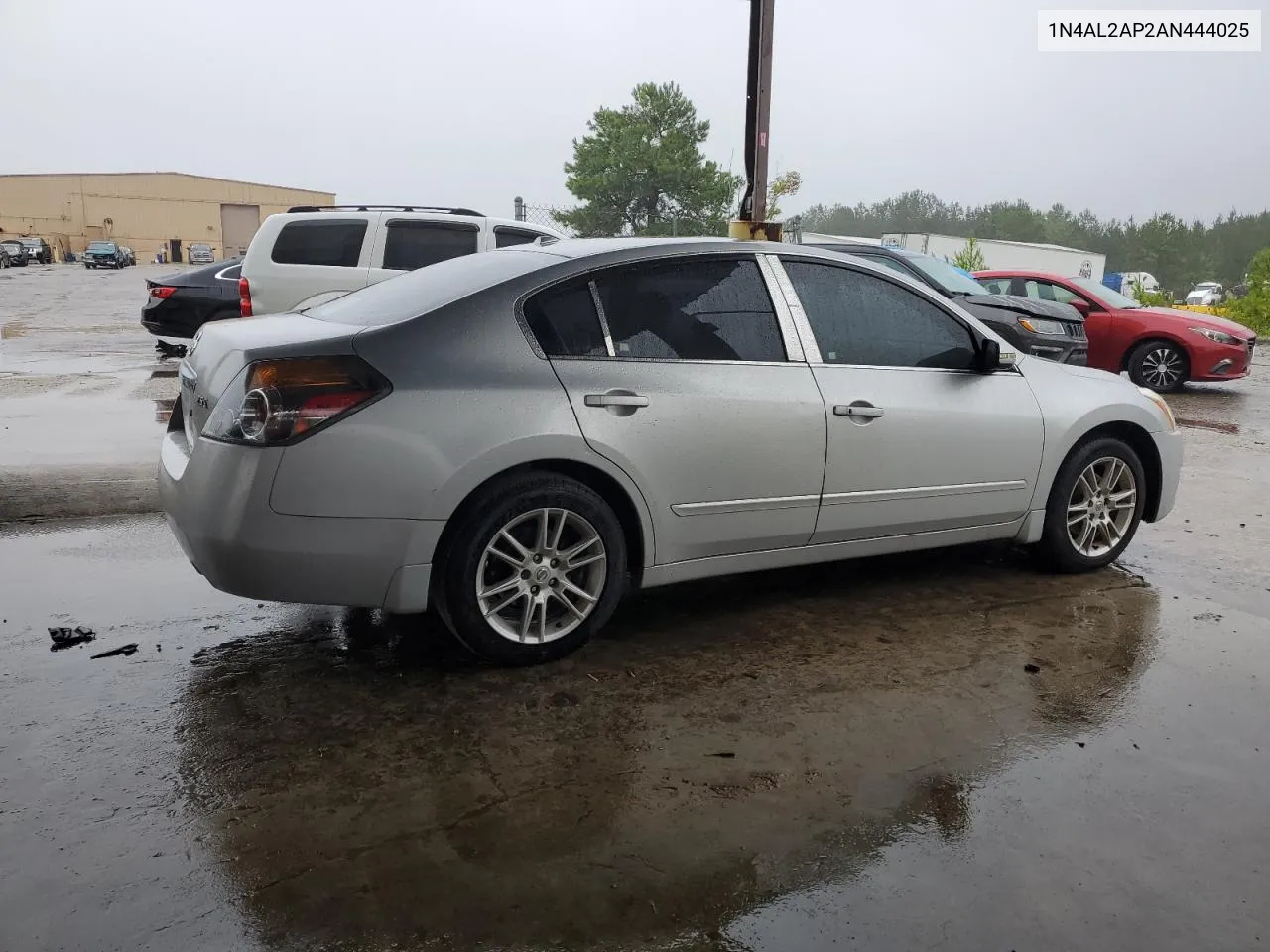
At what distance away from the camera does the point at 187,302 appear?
14.5 metres

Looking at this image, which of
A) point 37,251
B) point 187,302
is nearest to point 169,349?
point 187,302

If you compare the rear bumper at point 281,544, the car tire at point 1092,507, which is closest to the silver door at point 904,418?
the car tire at point 1092,507

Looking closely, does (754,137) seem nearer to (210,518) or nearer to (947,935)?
(210,518)

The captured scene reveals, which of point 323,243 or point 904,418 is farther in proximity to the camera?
point 323,243

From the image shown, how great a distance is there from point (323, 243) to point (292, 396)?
7695 millimetres

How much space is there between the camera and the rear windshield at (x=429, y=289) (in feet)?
12.7

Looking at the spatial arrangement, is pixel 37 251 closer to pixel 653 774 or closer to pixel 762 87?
pixel 762 87

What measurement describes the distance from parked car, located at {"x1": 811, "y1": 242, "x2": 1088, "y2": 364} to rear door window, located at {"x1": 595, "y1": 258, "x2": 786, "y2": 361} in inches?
276

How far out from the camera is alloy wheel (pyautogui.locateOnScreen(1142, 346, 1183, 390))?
13.0 meters

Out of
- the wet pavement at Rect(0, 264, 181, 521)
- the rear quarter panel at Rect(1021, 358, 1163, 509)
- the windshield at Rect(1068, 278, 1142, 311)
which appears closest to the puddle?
the windshield at Rect(1068, 278, 1142, 311)

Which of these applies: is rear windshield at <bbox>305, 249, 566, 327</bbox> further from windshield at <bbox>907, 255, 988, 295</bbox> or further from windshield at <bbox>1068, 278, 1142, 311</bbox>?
windshield at <bbox>1068, 278, 1142, 311</bbox>

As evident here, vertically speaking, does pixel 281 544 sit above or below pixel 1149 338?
below

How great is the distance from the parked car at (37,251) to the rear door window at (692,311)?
63132 mm

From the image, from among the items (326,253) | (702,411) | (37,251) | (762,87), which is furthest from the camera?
(37,251)
